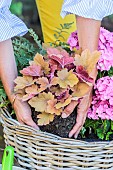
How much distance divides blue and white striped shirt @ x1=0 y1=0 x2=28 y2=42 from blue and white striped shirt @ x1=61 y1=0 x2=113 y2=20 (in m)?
0.15

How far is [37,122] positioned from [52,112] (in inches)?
3.4

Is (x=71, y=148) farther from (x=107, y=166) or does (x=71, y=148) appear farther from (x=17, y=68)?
(x=17, y=68)

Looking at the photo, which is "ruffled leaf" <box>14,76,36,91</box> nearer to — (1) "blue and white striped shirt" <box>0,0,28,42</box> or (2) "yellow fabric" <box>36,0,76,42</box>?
(1) "blue and white striped shirt" <box>0,0,28,42</box>

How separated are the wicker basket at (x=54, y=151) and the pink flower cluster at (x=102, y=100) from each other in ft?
0.31

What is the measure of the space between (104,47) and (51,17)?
58 centimetres

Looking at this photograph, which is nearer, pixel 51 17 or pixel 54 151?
pixel 54 151

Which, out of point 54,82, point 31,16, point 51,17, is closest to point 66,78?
point 54,82

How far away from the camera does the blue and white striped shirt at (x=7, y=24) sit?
3.77ft

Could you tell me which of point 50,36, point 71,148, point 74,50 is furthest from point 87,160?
point 50,36

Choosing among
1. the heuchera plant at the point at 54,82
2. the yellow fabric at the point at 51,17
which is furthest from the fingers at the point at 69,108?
the yellow fabric at the point at 51,17

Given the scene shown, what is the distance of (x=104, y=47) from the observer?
116 centimetres

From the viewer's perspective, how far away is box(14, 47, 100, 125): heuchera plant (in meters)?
1.07

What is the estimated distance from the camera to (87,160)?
3.59 feet

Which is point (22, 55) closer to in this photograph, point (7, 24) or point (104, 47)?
point (7, 24)
